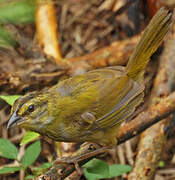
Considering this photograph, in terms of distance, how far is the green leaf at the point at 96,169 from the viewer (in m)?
2.93

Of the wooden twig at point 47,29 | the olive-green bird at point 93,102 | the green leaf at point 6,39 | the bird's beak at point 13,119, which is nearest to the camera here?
the bird's beak at point 13,119

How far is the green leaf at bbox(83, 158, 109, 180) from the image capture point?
2.93 metres

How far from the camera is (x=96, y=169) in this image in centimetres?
299

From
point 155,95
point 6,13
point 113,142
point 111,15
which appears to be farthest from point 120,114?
point 111,15

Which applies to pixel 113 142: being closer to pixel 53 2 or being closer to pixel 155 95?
pixel 155 95

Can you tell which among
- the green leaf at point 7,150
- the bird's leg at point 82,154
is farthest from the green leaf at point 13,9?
the bird's leg at point 82,154

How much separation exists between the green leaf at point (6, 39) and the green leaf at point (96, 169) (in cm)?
216

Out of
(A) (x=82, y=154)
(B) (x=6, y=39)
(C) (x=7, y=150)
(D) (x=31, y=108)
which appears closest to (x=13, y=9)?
(D) (x=31, y=108)

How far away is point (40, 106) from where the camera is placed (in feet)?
9.99

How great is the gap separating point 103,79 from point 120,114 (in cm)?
37

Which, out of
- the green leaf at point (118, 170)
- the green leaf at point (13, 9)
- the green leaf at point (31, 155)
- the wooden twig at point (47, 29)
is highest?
the wooden twig at point (47, 29)

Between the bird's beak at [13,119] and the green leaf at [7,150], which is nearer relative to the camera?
the bird's beak at [13,119]

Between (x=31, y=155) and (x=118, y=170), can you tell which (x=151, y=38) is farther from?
Result: (x=31, y=155)

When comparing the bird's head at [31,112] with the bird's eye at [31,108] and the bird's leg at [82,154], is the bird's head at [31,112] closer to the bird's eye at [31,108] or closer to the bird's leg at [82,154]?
the bird's eye at [31,108]
